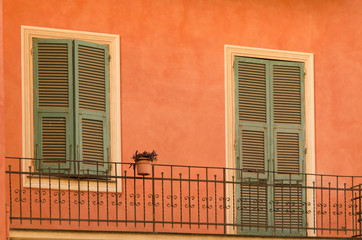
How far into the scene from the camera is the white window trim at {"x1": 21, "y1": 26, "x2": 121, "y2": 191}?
52.8 ft

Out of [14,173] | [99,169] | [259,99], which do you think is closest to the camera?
[14,173]

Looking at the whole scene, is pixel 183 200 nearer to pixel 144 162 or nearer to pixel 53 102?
pixel 144 162

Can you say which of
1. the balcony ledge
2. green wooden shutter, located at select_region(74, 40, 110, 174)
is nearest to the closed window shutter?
the balcony ledge

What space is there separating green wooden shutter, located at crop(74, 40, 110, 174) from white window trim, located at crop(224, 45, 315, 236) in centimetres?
181

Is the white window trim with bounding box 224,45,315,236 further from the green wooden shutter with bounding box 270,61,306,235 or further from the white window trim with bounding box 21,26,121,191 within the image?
the white window trim with bounding box 21,26,121,191

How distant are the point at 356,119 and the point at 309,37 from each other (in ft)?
4.53

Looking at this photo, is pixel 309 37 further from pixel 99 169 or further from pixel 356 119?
pixel 99 169

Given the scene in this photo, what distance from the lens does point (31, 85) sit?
16250mm

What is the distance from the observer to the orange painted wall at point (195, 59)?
1659 centimetres

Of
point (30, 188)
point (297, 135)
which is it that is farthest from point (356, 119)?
point (30, 188)

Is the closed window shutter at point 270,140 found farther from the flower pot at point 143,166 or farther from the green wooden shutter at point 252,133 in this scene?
the flower pot at point 143,166

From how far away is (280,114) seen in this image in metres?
17.8

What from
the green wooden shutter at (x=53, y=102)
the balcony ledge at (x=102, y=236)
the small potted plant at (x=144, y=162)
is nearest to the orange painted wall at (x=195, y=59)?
the green wooden shutter at (x=53, y=102)

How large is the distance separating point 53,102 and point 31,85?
0.37 m
